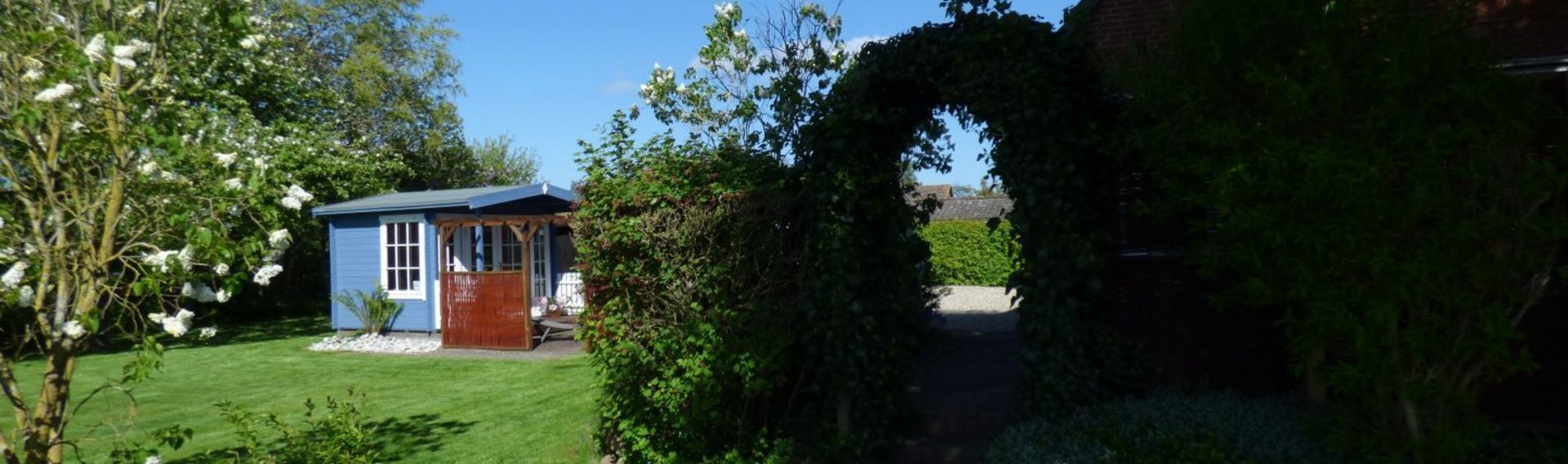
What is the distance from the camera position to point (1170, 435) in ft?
18.8

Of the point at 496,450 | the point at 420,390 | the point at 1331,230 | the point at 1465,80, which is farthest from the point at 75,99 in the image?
the point at 420,390

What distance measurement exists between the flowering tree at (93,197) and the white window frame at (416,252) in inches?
488

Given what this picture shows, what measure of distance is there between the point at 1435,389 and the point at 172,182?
18.4 ft

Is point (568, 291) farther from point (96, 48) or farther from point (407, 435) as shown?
point (96, 48)

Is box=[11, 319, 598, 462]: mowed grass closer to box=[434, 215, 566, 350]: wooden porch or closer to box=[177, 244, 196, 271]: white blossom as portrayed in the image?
box=[177, 244, 196, 271]: white blossom

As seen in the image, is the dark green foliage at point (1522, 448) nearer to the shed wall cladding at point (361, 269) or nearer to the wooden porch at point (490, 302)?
the wooden porch at point (490, 302)

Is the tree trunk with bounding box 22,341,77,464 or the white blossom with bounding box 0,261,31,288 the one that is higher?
the white blossom with bounding box 0,261,31,288

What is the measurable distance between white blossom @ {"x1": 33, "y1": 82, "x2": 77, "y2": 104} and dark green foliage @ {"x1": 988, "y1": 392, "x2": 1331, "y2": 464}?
15.8 feet

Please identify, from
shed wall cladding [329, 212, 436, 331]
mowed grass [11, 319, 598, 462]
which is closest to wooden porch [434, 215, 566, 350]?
mowed grass [11, 319, 598, 462]

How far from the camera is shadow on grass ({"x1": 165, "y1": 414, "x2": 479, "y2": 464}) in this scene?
7.48m

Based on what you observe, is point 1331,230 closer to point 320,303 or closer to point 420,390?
point 420,390

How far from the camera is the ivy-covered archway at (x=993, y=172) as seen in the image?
20.0 feet

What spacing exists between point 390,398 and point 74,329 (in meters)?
7.05

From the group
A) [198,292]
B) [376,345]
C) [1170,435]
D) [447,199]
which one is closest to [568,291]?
[447,199]
